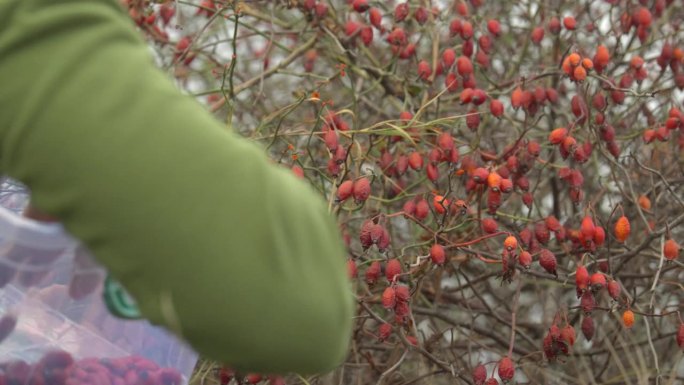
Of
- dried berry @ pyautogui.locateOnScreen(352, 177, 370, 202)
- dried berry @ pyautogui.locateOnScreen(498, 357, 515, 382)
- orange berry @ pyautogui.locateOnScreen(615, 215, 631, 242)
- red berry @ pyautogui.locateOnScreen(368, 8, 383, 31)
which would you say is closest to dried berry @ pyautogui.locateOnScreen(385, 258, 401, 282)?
dried berry @ pyautogui.locateOnScreen(352, 177, 370, 202)

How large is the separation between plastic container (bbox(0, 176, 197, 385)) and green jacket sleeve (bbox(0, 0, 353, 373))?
0.70 ft

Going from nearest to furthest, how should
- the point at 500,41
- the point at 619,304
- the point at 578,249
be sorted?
the point at 619,304 < the point at 578,249 < the point at 500,41

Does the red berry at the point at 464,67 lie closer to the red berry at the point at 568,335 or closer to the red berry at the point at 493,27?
the red berry at the point at 493,27

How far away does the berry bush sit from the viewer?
191 centimetres

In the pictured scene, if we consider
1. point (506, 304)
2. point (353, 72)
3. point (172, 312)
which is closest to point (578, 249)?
point (506, 304)

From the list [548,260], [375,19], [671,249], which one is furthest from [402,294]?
[375,19]

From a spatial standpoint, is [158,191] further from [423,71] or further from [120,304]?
[423,71]

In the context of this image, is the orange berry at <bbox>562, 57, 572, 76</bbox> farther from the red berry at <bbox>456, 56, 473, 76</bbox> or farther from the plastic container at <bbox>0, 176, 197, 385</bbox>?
the plastic container at <bbox>0, 176, 197, 385</bbox>

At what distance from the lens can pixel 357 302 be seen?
6.28 feet

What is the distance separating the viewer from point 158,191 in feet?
2.49

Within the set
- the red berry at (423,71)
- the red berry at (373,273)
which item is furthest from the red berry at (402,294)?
the red berry at (423,71)

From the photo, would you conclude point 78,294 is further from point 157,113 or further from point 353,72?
point 353,72

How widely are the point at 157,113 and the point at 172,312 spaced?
15cm

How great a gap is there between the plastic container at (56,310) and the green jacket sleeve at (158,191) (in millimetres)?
214
